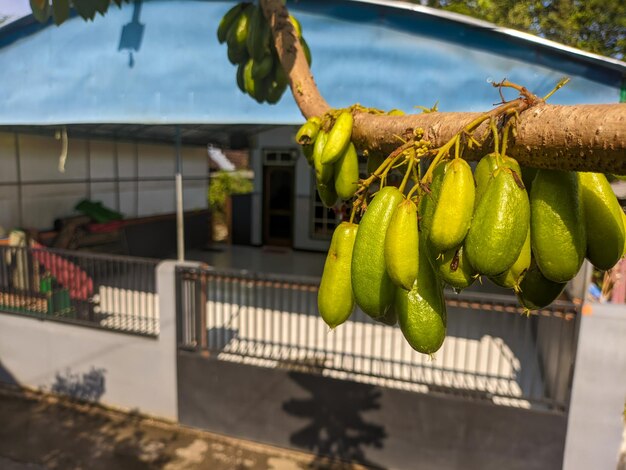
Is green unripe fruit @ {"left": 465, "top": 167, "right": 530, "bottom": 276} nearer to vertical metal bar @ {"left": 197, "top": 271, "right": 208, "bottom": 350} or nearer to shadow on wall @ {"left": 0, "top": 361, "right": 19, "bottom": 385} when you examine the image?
vertical metal bar @ {"left": 197, "top": 271, "right": 208, "bottom": 350}

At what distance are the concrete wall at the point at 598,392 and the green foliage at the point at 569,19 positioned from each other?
368 inches

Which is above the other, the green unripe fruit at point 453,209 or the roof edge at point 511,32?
the roof edge at point 511,32

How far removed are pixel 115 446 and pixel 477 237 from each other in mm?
5869

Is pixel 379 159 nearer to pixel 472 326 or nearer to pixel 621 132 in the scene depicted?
pixel 621 132

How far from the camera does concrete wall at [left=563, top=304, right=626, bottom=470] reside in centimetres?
457

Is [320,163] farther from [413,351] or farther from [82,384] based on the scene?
[82,384]

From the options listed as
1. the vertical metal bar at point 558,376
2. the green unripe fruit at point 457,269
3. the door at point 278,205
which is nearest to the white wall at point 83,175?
the door at point 278,205

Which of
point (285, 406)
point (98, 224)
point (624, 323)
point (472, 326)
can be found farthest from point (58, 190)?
point (624, 323)

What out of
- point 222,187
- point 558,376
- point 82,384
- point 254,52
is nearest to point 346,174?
point 254,52

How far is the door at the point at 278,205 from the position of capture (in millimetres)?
14375

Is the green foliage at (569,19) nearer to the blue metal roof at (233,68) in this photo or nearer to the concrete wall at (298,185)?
the concrete wall at (298,185)

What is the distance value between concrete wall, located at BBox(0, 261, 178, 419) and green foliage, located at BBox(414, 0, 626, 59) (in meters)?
10.6

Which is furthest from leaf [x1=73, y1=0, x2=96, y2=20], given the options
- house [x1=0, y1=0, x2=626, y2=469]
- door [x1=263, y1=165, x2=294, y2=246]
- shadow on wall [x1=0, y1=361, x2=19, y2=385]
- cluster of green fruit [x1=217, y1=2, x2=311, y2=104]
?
door [x1=263, y1=165, x2=294, y2=246]

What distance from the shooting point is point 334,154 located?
123 cm
